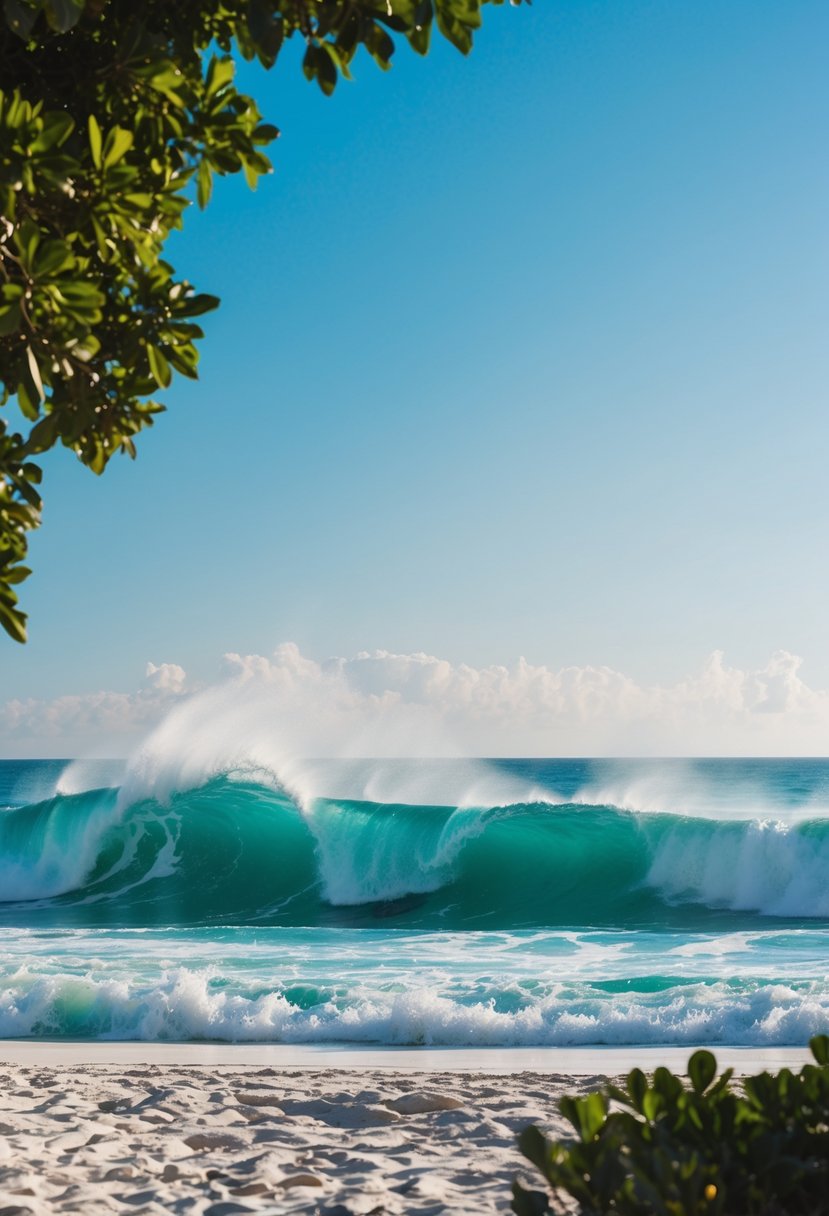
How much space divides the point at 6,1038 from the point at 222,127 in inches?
304

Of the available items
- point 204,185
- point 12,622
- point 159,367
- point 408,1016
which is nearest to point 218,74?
point 204,185

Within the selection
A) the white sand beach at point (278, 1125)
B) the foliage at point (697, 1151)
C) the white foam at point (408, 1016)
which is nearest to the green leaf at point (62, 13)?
the foliage at point (697, 1151)

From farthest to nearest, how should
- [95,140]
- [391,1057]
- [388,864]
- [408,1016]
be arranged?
[388,864] → [408,1016] → [391,1057] → [95,140]

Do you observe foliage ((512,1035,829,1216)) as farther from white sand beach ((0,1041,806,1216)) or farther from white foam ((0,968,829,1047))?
white foam ((0,968,829,1047))

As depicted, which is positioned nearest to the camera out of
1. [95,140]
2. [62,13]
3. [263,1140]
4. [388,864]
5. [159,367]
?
[62,13]

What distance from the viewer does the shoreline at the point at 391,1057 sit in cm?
682

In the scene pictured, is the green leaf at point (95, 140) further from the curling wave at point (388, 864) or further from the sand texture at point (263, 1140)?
the curling wave at point (388, 864)

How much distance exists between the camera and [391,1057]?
7332mm

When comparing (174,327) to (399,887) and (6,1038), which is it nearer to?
(6,1038)

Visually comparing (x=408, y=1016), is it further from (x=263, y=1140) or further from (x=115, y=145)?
(x=115, y=145)

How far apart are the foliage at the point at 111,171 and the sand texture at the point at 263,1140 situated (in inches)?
84.8

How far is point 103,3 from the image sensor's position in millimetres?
2672

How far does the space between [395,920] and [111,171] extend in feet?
47.3

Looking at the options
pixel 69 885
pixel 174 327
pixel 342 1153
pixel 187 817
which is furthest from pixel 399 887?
pixel 174 327
